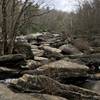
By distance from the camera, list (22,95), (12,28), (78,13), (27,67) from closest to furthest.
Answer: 1. (22,95)
2. (27,67)
3. (12,28)
4. (78,13)

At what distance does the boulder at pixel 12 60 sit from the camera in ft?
43.2

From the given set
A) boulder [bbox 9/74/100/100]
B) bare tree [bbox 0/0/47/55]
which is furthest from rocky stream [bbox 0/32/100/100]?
bare tree [bbox 0/0/47/55]

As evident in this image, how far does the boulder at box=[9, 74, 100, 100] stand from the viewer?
831 cm

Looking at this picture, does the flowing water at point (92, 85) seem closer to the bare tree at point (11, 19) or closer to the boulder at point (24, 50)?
the boulder at point (24, 50)

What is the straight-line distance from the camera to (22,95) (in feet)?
25.9

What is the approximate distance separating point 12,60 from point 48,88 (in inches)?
208

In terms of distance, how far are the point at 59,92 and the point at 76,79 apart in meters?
3.83

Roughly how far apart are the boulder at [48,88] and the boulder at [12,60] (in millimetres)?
4524

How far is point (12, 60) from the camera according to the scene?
1326cm

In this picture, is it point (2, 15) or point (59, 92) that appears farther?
point (2, 15)

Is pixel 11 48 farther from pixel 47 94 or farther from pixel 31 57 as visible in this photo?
pixel 47 94

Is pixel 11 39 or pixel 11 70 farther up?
pixel 11 39

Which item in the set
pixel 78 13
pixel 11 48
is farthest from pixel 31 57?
pixel 78 13

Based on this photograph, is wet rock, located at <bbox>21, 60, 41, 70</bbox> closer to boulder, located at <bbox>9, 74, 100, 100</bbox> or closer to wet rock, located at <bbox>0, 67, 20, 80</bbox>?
→ wet rock, located at <bbox>0, 67, 20, 80</bbox>
